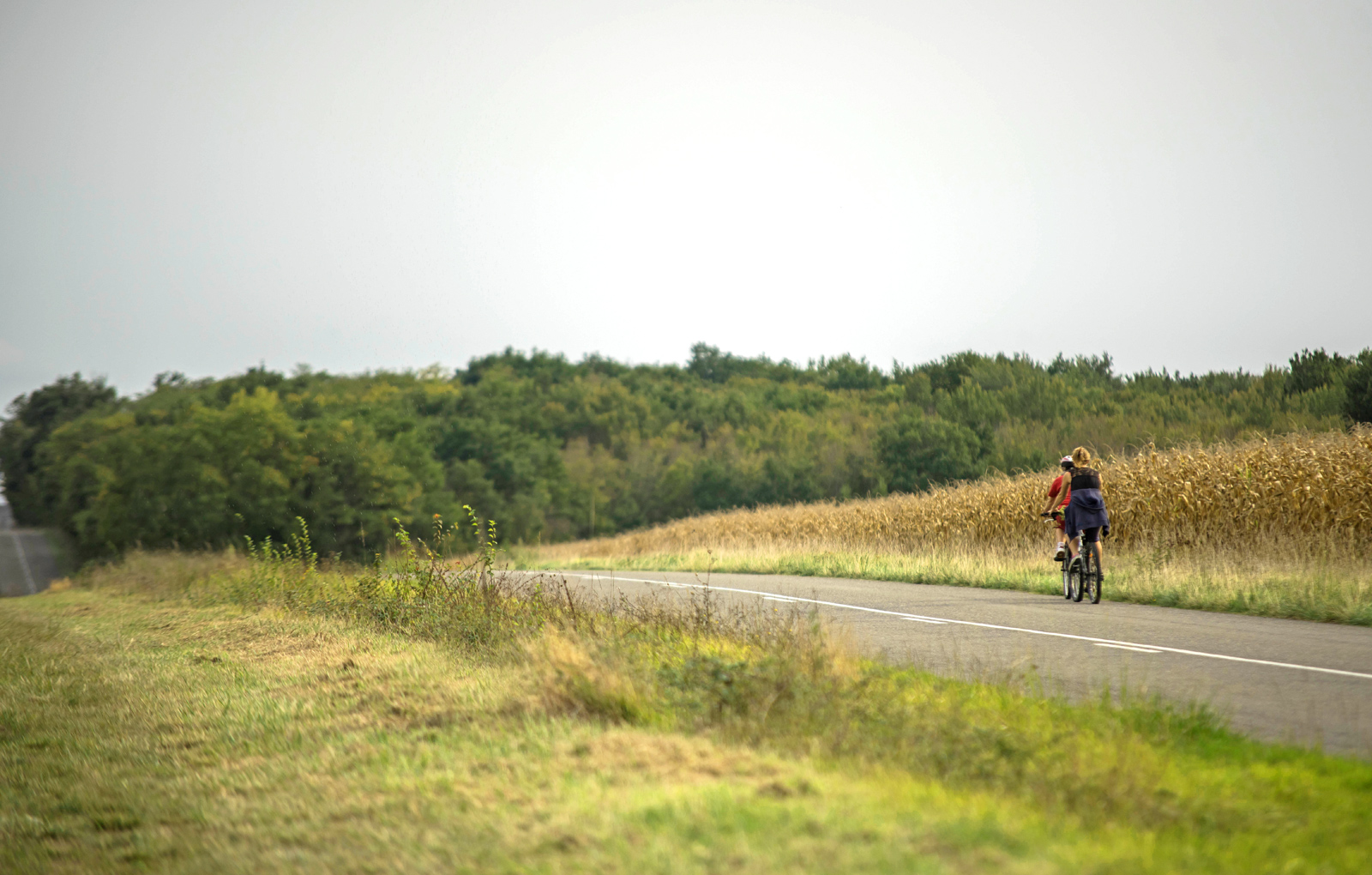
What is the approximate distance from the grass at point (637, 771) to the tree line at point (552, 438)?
39279 mm

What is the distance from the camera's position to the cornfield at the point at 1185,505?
55.9ft

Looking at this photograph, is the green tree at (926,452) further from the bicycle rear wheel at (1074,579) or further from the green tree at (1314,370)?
the bicycle rear wheel at (1074,579)

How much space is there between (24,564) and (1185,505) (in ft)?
300

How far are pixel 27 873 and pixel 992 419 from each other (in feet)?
231

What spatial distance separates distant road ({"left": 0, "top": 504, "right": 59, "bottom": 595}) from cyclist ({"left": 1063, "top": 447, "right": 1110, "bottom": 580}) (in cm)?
7163

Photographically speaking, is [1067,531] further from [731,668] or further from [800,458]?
[800,458]

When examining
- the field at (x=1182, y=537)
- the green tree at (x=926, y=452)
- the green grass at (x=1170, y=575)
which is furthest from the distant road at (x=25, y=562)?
the green grass at (x=1170, y=575)

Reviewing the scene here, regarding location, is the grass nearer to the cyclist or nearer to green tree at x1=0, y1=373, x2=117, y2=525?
the cyclist

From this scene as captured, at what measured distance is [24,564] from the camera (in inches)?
3297

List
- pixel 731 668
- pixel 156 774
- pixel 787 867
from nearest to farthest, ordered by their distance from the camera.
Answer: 1. pixel 787 867
2. pixel 156 774
3. pixel 731 668

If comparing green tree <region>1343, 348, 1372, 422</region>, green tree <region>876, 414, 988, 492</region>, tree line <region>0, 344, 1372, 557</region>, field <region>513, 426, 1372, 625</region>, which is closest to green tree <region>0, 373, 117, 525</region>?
tree line <region>0, 344, 1372, 557</region>

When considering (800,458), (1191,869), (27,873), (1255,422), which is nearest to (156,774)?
(27,873)

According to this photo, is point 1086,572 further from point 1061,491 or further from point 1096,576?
point 1061,491

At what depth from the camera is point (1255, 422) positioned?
157 ft
